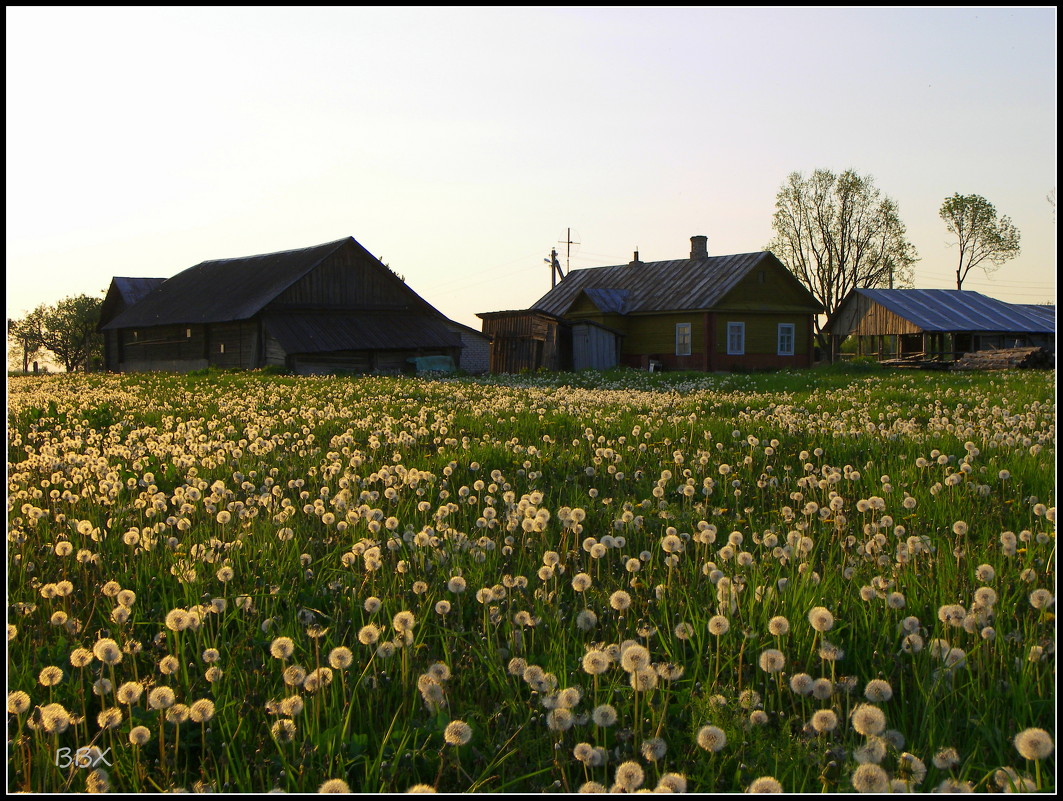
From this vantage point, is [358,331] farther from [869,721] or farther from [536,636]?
[869,721]

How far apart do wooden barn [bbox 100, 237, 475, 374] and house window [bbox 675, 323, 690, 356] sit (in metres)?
10.6

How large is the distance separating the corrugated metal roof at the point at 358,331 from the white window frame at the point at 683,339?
10665mm

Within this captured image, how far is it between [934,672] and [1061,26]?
213 cm

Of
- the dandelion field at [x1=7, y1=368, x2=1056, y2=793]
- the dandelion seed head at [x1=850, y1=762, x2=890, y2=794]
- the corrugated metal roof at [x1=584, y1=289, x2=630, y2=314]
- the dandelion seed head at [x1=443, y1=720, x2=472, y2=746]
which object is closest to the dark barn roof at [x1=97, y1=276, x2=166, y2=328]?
the corrugated metal roof at [x1=584, y1=289, x2=630, y2=314]

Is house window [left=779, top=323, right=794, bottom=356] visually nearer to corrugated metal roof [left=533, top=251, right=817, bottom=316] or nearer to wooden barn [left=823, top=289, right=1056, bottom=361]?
corrugated metal roof [left=533, top=251, right=817, bottom=316]

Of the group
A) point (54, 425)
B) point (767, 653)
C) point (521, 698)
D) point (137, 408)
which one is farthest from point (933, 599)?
point (137, 408)

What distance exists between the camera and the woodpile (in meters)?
30.8

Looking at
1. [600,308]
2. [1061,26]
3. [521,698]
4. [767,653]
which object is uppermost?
[600,308]

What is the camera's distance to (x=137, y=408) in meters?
12.5

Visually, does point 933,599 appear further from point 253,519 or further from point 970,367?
point 970,367

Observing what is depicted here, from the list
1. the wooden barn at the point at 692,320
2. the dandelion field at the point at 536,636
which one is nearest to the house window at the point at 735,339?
the wooden barn at the point at 692,320

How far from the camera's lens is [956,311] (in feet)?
164

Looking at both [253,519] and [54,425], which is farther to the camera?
[54,425]

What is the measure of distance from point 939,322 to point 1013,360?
59.4 ft
